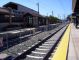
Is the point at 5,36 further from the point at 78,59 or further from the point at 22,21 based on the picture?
the point at 22,21

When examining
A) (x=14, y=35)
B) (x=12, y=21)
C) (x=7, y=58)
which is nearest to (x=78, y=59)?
(x=7, y=58)

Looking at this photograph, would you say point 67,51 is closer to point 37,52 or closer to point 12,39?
point 37,52

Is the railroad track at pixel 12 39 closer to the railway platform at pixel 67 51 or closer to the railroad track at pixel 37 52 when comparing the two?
the railroad track at pixel 37 52

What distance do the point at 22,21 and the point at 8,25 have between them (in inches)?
498

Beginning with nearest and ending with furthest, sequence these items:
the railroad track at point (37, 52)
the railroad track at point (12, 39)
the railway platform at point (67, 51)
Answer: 1. the railway platform at point (67, 51)
2. the railroad track at point (37, 52)
3. the railroad track at point (12, 39)

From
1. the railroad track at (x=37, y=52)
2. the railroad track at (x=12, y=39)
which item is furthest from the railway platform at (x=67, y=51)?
the railroad track at (x=12, y=39)

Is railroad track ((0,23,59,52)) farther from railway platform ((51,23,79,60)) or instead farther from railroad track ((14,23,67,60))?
railway platform ((51,23,79,60))

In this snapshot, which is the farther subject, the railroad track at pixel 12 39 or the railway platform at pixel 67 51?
the railroad track at pixel 12 39

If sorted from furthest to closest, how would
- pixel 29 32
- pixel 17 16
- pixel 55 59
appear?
pixel 17 16 < pixel 29 32 < pixel 55 59

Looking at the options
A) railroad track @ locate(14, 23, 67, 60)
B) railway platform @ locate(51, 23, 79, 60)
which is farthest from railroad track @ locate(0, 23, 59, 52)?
railway platform @ locate(51, 23, 79, 60)

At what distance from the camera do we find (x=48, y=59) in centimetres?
1053

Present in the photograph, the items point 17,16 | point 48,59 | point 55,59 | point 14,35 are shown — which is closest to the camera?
point 55,59

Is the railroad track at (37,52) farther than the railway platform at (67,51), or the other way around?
the railroad track at (37,52)

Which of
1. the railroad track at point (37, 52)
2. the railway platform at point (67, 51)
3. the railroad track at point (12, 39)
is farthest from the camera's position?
the railroad track at point (12, 39)
